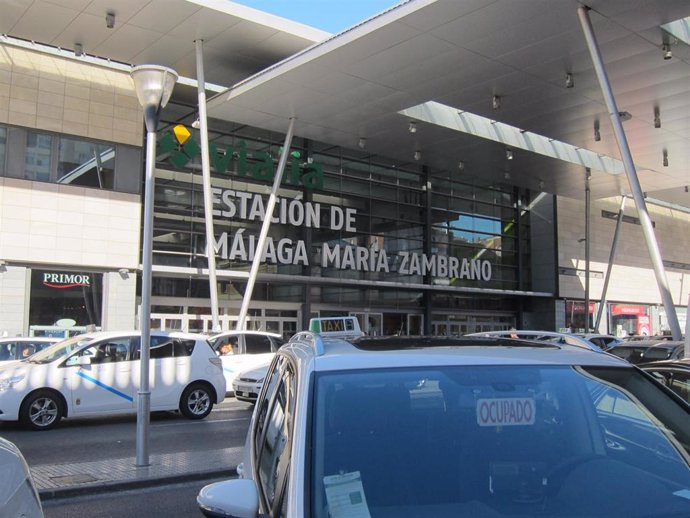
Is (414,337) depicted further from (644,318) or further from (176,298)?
(644,318)

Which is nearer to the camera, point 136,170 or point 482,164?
point 136,170

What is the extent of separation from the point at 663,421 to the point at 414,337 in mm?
1221

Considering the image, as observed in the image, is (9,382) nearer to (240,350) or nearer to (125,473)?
(125,473)

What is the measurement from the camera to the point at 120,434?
11.4 meters

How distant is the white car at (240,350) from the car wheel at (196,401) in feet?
8.86

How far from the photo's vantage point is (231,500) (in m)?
2.37

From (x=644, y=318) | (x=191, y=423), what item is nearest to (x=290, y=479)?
(x=191, y=423)

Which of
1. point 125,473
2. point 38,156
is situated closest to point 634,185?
point 125,473

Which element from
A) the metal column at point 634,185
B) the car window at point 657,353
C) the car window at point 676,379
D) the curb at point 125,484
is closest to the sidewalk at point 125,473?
the curb at point 125,484

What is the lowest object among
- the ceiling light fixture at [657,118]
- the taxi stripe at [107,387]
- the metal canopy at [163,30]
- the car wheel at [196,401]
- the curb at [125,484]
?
the curb at [125,484]

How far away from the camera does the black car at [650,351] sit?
480 inches

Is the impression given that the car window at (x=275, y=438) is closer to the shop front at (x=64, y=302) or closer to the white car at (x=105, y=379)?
the white car at (x=105, y=379)

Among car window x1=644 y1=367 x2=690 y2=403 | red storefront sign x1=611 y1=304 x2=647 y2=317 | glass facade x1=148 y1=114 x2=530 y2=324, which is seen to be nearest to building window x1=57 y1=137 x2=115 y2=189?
glass facade x1=148 y1=114 x2=530 y2=324

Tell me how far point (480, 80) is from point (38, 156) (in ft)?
45.1
